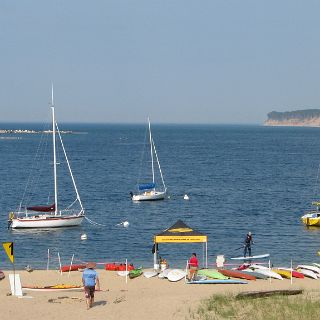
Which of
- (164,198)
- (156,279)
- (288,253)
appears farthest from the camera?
(164,198)

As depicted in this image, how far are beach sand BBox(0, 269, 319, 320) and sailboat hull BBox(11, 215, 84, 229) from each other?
22129 mm

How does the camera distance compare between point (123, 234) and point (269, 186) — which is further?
point (269, 186)

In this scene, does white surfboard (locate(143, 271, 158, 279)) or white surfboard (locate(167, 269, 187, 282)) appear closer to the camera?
white surfboard (locate(167, 269, 187, 282))

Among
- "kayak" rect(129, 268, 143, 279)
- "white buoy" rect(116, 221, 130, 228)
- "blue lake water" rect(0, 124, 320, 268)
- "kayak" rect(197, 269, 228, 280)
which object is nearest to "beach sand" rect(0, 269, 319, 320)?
"kayak" rect(129, 268, 143, 279)

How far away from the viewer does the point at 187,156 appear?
Answer: 155625mm

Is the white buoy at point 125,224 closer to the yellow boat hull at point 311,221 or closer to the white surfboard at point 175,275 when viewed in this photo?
the yellow boat hull at point 311,221

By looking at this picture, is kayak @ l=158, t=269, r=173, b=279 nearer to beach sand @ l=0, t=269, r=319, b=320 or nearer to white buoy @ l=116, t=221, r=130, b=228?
beach sand @ l=0, t=269, r=319, b=320

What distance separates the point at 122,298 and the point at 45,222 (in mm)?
29733

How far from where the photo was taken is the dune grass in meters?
23.7

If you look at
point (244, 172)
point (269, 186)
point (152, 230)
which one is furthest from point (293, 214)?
point (244, 172)

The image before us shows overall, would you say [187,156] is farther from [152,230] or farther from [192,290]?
[192,290]

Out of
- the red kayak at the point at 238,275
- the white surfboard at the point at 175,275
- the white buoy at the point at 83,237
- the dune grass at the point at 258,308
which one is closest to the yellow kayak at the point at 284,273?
the red kayak at the point at 238,275

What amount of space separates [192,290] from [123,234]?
24.7 meters

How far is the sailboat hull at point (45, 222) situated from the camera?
55.0 meters
